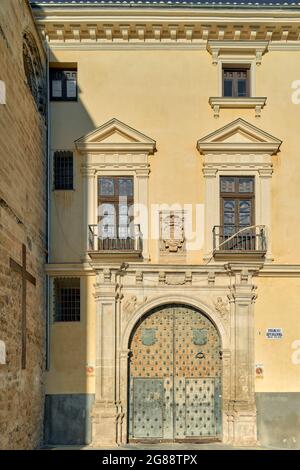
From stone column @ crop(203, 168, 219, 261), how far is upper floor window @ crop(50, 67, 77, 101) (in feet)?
12.6

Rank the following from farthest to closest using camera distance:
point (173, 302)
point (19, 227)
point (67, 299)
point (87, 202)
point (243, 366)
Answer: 1. point (67, 299)
2. point (87, 202)
3. point (173, 302)
4. point (243, 366)
5. point (19, 227)

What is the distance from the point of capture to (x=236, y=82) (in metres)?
16.8

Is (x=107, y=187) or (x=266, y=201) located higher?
(x=107, y=187)

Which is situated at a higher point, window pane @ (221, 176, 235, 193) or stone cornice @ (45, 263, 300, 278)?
window pane @ (221, 176, 235, 193)

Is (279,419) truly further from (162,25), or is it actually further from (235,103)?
(162,25)

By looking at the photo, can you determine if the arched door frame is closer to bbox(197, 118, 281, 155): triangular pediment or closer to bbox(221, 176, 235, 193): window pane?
bbox(221, 176, 235, 193): window pane

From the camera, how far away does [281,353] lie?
15.7 m

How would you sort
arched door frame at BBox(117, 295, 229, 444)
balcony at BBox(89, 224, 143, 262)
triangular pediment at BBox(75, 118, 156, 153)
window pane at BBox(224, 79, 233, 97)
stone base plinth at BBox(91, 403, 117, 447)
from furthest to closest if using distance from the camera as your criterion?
window pane at BBox(224, 79, 233, 97), triangular pediment at BBox(75, 118, 156, 153), balcony at BBox(89, 224, 143, 262), arched door frame at BBox(117, 295, 229, 444), stone base plinth at BBox(91, 403, 117, 447)

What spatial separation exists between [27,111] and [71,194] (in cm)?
277

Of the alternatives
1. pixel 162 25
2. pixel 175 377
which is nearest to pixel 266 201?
pixel 175 377

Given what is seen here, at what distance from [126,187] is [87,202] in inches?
39.7

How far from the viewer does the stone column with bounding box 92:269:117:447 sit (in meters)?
→ 15.3

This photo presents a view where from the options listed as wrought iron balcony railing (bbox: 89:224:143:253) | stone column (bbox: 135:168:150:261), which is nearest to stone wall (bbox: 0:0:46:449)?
wrought iron balcony railing (bbox: 89:224:143:253)

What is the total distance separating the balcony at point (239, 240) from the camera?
15.7 metres
